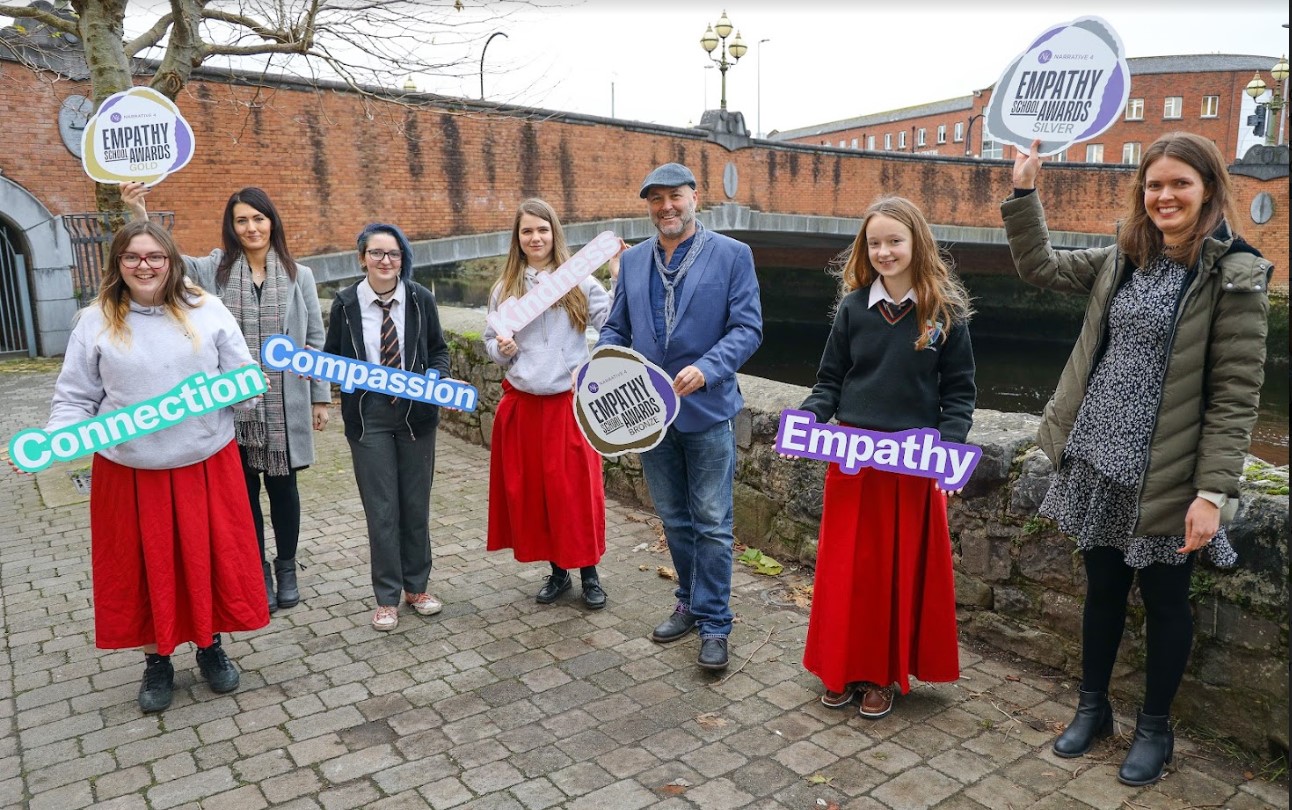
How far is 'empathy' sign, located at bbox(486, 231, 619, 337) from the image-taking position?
4172 millimetres

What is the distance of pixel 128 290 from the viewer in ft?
11.8

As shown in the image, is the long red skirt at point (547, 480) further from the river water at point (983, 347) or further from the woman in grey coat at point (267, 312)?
the river water at point (983, 347)

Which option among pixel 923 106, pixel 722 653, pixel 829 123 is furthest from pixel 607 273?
pixel 829 123

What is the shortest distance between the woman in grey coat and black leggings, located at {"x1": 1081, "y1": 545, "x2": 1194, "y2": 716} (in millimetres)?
3509

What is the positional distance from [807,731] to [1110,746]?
1.04 m

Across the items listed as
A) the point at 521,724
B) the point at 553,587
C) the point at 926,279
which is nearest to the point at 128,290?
the point at 521,724

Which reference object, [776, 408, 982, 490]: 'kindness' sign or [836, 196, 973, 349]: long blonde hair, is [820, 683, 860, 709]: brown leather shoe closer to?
[776, 408, 982, 490]: 'kindness' sign

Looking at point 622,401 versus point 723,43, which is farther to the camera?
point 723,43

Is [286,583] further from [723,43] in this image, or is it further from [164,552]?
[723,43]

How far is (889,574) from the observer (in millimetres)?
3486

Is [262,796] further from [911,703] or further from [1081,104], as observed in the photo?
[1081,104]

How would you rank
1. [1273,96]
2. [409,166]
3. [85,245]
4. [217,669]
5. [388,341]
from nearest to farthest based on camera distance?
[217,669]
[388,341]
[85,245]
[409,166]
[1273,96]

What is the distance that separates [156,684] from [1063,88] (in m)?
4.13

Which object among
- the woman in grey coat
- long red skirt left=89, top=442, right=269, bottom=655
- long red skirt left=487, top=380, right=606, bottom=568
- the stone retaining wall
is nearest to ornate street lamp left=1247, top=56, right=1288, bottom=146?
the stone retaining wall
